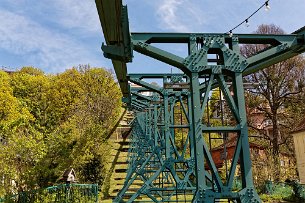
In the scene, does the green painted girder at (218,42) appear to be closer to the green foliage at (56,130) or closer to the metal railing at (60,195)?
the green foliage at (56,130)

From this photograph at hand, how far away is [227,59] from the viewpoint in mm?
6141

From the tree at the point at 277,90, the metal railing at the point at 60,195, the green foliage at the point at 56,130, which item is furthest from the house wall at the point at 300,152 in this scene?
the metal railing at the point at 60,195

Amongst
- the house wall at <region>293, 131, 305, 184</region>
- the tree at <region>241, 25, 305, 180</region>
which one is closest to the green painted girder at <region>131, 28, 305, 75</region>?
the tree at <region>241, 25, 305, 180</region>

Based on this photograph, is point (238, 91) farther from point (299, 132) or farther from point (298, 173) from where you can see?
point (298, 173)

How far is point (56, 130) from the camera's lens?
15.1 m

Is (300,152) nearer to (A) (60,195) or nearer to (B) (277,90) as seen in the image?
(B) (277,90)

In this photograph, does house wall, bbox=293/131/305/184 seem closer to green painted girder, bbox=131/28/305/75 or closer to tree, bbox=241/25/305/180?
tree, bbox=241/25/305/180

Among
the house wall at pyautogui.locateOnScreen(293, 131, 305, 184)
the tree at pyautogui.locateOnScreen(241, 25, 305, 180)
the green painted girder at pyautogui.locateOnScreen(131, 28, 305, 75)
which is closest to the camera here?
the green painted girder at pyautogui.locateOnScreen(131, 28, 305, 75)

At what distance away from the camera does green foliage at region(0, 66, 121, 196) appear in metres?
13.2

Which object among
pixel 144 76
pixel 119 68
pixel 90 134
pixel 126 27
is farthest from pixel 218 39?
pixel 90 134

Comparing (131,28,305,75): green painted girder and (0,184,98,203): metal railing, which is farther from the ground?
(131,28,305,75): green painted girder

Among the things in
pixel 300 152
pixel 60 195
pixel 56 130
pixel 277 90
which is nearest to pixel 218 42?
pixel 60 195

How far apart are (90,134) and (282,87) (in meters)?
14.0

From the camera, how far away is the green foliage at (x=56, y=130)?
1321 cm
